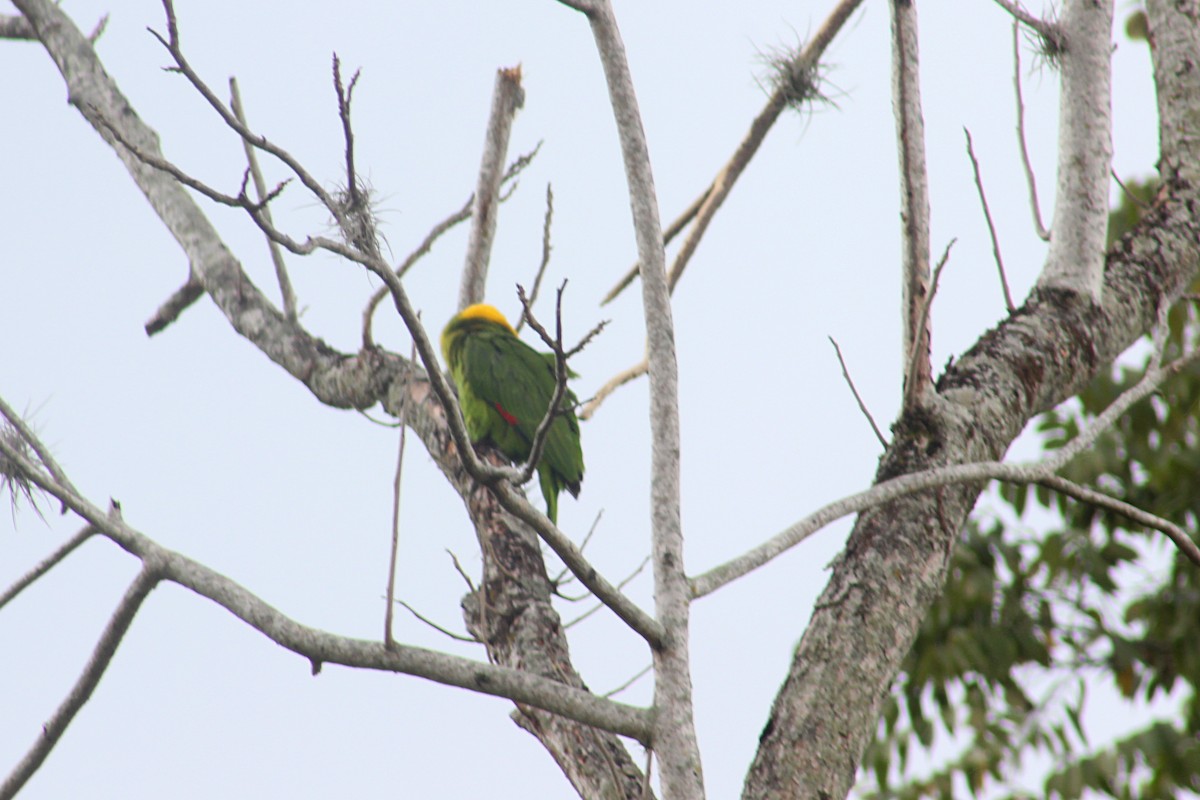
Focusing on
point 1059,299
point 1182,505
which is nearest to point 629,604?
point 1059,299

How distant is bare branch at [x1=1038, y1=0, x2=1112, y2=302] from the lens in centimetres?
285

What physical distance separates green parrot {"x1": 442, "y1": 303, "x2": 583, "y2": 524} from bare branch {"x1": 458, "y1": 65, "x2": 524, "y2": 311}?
67 cm

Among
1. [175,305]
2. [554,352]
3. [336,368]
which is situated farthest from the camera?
[175,305]

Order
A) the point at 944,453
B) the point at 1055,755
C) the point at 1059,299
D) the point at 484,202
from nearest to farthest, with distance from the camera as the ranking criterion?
the point at 944,453
the point at 1059,299
the point at 484,202
the point at 1055,755

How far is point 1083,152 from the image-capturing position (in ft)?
9.93

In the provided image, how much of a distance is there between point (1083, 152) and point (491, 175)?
72.4 inches

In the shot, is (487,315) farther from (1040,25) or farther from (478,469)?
(478,469)

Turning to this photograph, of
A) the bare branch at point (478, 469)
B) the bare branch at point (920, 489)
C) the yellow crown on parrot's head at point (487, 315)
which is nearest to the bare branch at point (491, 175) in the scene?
the yellow crown on parrot's head at point (487, 315)

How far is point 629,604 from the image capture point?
1.87 m

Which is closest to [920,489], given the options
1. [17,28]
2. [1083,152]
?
[1083,152]

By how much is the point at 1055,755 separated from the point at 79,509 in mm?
3629

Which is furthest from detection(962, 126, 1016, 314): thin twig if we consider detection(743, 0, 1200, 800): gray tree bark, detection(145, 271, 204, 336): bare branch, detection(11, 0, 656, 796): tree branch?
detection(145, 271, 204, 336): bare branch

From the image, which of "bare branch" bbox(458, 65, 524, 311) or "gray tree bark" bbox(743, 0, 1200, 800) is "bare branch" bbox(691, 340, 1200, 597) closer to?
"gray tree bark" bbox(743, 0, 1200, 800)

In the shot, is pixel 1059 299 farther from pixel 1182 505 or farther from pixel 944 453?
pixel 1182 505
